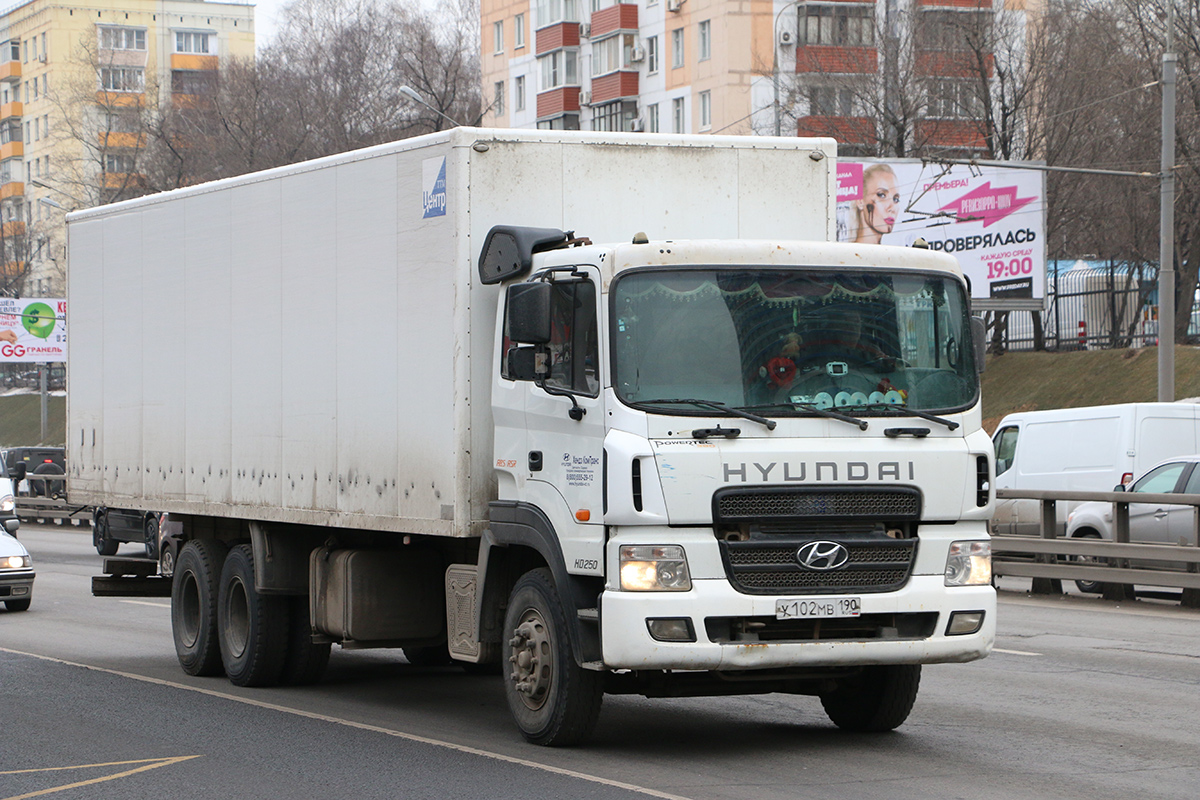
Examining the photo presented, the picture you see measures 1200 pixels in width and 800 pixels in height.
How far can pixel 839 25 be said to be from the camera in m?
52.0

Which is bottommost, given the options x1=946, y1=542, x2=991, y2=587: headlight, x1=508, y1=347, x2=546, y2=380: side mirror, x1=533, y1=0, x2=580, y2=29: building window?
x1=946, y1=542, x2=991, y2=587: headlight

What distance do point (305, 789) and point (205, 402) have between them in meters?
4.84

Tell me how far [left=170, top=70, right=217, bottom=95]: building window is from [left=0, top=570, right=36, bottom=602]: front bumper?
54.9 meters

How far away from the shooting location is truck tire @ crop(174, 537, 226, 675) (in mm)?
12523

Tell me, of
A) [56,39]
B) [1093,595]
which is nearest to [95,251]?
[1093,595]

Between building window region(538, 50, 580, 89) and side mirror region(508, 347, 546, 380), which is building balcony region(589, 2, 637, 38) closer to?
building window region(538, 50, 580, 89)

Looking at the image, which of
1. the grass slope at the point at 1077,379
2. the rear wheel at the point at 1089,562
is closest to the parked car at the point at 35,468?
the grass slope at the point at 1077,379

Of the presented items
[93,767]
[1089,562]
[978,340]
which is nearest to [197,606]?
[93,767]

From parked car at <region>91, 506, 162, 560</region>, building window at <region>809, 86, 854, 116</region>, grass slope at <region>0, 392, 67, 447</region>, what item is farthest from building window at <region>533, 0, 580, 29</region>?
parked car at <region>91, 506, 162, 560</region>

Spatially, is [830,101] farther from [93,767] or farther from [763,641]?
[93,767]

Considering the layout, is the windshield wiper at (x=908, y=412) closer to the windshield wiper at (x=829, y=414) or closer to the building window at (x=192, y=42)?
the windshield wiper at (x=829, y=414)

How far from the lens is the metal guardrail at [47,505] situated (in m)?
38.4

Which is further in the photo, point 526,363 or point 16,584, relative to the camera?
point 16,584

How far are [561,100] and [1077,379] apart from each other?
3430 cm
